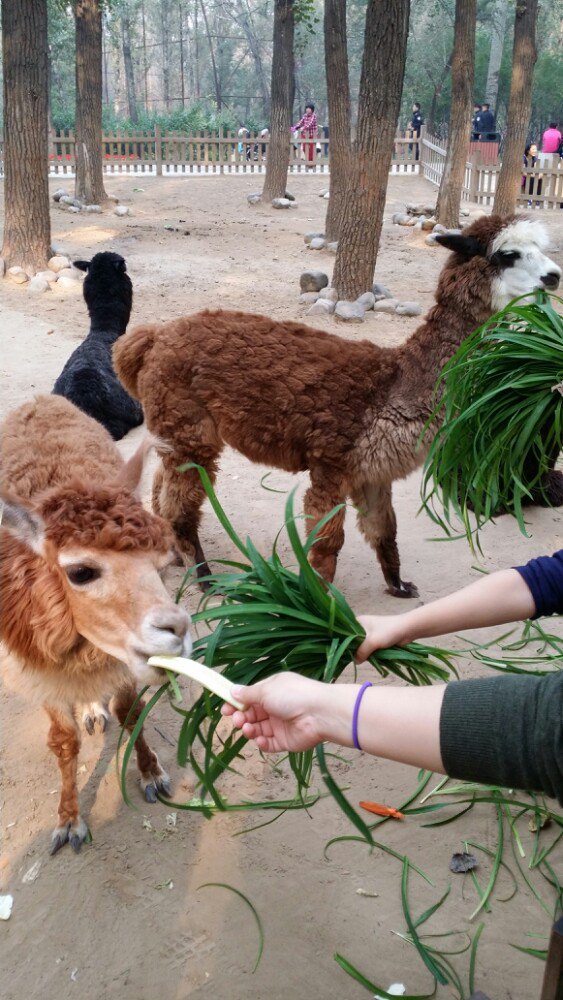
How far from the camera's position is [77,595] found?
2416 millimetres

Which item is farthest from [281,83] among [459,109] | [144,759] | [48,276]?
[144,759]

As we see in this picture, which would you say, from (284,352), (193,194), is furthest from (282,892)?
(193,194)

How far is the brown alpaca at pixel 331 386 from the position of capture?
13.7 ft

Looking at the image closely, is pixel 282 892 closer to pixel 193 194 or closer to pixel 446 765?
pixel 446 765

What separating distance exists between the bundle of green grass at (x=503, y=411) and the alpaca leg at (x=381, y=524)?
1.23m

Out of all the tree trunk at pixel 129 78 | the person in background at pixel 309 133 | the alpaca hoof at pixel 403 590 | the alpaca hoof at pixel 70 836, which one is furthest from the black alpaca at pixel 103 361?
the tree trunk at pixel 129 78

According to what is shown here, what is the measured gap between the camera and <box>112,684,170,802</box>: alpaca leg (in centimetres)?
320

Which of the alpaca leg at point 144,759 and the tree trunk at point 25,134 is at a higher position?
the tree trunk at point 25,134

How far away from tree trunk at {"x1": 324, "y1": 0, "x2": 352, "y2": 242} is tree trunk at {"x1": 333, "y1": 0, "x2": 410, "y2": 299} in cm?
312

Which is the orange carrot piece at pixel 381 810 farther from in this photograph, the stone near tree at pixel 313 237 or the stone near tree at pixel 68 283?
the stone near tree at pixel 313 237

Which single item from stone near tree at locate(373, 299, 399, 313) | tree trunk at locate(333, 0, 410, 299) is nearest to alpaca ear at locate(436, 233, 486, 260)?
tree trunk at locate(333, 0, 410, 299)

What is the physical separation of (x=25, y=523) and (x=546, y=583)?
5.10 feet

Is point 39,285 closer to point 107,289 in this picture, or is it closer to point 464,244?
point 107,289

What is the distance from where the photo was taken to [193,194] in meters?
21.5
